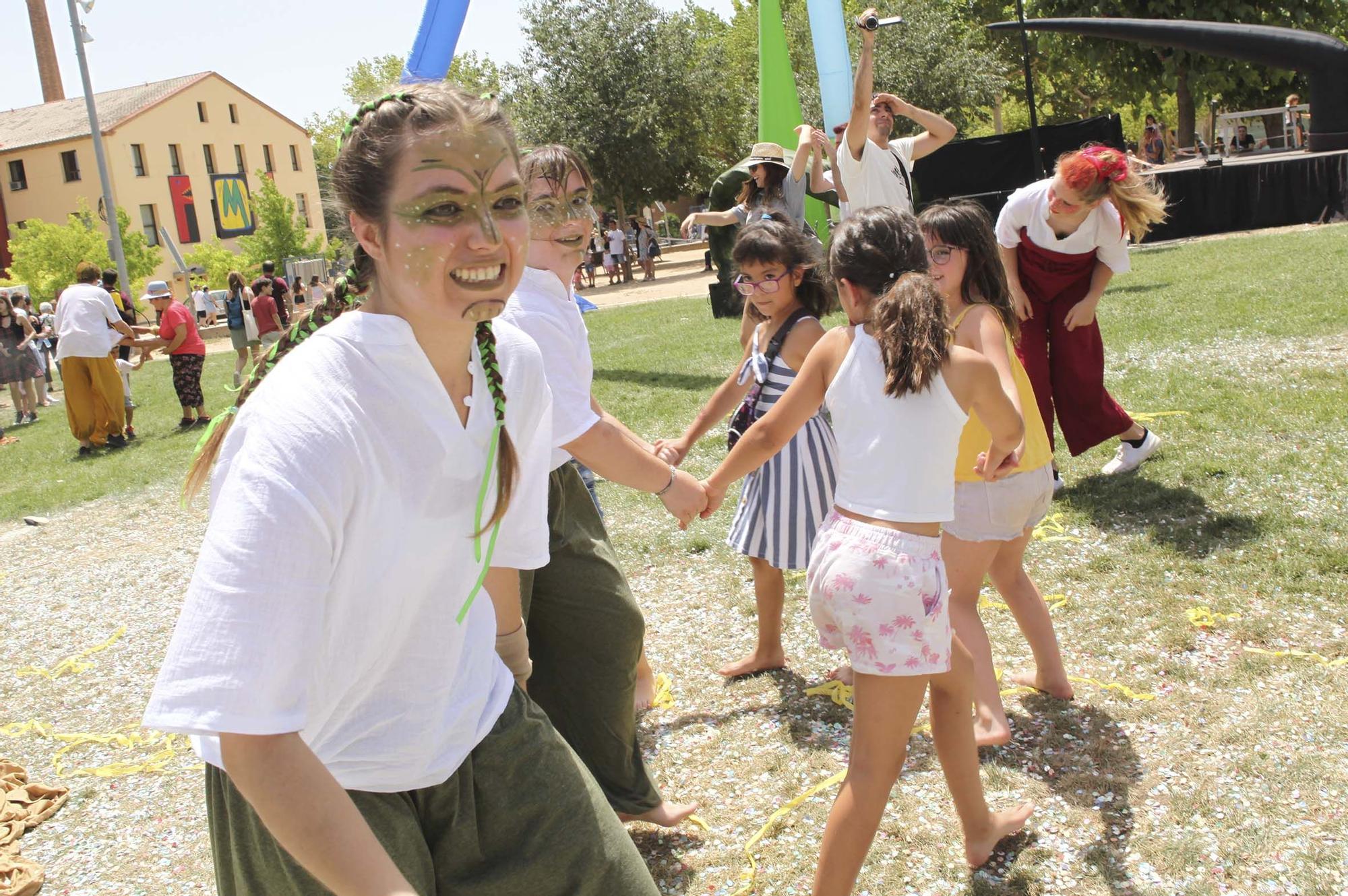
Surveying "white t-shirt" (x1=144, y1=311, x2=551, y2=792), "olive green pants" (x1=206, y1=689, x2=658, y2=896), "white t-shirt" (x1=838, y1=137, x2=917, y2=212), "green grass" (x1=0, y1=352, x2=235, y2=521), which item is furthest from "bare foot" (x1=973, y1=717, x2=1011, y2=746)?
"green grass" (x1=0, y1=352, x2=235, y2=521)

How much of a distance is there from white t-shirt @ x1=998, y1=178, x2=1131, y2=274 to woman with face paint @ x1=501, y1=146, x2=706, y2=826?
3338 millimetres

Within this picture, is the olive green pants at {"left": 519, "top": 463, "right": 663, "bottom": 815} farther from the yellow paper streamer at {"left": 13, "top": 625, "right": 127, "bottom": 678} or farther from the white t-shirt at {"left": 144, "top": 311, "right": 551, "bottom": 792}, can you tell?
the yellow paper streamer at {"left": 13, "top": 625, "right": 127, "bottom": 678}

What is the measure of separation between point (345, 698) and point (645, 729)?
2605mm

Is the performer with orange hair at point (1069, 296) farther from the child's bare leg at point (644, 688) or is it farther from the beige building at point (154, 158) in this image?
the beige building at point (154, 158)

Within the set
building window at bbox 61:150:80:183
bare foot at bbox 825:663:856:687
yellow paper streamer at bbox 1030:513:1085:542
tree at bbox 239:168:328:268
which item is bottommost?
bare foot at bbox 825:663:856:687

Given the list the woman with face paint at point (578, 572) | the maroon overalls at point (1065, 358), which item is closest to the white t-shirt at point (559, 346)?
the woman with face paint at point (578, 572)

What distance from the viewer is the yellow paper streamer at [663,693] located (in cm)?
429

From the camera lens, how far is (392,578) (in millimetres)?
1568

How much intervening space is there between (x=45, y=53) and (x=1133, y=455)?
78711 millimetres

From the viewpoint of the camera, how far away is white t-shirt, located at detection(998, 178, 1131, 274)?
578cm

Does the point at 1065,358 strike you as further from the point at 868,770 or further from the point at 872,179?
the point at 868,770

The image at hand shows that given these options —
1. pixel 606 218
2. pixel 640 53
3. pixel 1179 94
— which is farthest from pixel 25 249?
pixel 1179 94

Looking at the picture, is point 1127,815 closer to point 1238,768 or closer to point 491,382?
point 1238,768

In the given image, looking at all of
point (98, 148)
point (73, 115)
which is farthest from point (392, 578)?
point (73, 115)
